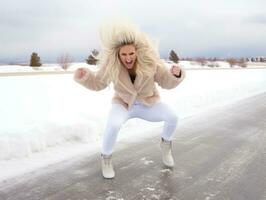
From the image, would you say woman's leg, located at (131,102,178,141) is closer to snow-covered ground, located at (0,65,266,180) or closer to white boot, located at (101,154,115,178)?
white boot, located at (101,154,115,178)

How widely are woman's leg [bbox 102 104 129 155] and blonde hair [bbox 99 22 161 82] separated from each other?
0.34m

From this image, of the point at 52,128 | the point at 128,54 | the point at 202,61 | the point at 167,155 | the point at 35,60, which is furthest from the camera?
the point at 202,61

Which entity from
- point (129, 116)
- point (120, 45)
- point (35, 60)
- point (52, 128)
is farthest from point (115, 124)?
point (35, 60)

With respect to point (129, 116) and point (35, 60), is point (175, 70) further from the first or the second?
point (35, 60)

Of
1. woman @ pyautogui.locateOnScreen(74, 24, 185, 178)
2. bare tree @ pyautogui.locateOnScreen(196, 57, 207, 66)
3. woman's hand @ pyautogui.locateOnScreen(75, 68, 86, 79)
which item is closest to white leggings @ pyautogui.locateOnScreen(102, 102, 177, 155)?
woman @ pyautogui.locateOnScreen(74, 24, 185, 178)

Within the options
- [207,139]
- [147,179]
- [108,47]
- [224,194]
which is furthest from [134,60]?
[207,139]

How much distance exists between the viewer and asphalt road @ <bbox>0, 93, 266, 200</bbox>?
12.7ft

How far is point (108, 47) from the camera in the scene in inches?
175

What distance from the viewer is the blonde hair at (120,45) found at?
14.4 feet

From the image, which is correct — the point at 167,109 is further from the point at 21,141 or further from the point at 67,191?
the point at 21,141

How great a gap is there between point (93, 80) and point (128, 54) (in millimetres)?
485

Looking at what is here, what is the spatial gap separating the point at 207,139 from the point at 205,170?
5.99 ft

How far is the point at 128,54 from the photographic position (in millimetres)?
4383

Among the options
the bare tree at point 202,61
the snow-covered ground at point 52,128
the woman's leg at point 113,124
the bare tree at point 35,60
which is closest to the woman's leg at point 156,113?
the woman's leg at point 113,124
